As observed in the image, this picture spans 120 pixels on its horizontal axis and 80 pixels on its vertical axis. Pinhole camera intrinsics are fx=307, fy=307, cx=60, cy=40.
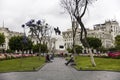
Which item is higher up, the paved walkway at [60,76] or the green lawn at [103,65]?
the green lawn at [103,65]

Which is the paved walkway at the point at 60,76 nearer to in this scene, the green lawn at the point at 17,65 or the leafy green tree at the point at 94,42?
the green lawn at the point at 17,65

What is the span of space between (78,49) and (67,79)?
15358 cm

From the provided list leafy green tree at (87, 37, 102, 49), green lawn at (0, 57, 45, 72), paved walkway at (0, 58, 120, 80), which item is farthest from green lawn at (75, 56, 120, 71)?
leafy green tree at (87, 37, 102, 49)

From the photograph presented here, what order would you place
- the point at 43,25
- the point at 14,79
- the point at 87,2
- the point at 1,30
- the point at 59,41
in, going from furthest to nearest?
the point at 1,30 → the point at 59,41 → the point at 43,25 → the point at 87,2 → the point at 14,79

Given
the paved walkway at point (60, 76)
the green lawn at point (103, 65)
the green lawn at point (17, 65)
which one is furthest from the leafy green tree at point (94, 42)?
the paved walkway at point (60, 76)

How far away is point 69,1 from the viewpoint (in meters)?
54.8

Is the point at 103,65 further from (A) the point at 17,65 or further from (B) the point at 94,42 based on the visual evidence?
(B) the point at 94,42

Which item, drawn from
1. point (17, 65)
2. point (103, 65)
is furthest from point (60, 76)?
point (103, 65)

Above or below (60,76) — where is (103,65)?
above

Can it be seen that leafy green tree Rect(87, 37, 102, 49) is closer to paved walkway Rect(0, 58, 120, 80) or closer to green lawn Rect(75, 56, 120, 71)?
green lawn Rect(75, 56, 120, 71)

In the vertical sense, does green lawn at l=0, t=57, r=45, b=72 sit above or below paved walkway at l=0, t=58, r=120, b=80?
above

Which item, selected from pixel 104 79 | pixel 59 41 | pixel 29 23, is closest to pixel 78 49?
pixel 59 41

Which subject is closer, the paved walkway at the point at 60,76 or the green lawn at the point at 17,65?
the paved walkway at the point at 60,76

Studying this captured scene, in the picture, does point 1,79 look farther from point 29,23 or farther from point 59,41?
point 59,41
